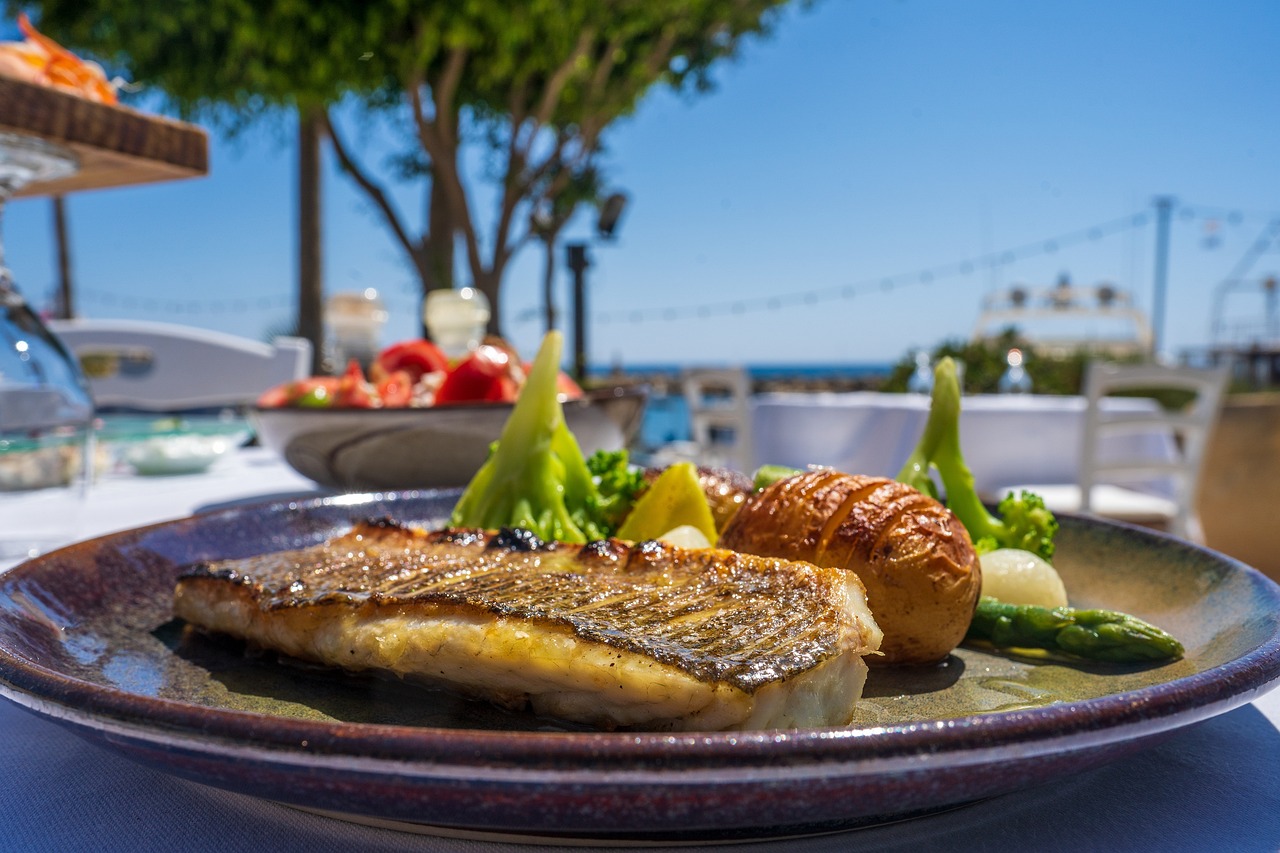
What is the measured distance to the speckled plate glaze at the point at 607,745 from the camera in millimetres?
441

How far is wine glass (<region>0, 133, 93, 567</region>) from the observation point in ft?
5.07

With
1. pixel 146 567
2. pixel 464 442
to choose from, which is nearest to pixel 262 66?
pixel 464 442

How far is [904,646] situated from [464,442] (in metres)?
1.16

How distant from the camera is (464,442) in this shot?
1.84m

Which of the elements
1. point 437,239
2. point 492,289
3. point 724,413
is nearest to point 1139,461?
point 724,413

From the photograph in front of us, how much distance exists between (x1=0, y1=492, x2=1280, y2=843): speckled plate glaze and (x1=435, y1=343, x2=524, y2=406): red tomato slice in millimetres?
1239

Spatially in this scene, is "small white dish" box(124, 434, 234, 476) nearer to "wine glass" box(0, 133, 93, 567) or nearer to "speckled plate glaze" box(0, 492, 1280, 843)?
"wine glass" box(0, 133, 93, 567)

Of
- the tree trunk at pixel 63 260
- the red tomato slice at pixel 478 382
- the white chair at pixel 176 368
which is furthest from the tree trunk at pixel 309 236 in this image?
the red tomato slice at pixel 478 382

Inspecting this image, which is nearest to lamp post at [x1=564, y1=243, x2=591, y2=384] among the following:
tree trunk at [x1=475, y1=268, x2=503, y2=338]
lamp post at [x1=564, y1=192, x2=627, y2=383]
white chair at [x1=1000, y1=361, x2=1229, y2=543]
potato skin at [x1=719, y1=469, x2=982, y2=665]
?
lamp post at [x1=564, y1=192, x2=627, y2=383]

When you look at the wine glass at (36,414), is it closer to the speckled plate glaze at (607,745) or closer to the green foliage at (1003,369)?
the speckled plate glaze at (607,745)

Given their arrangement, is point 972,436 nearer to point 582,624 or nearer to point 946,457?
point 946,457

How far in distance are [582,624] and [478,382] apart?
1.42m

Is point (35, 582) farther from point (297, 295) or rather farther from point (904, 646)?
point (297, 295)

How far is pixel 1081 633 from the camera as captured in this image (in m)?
0.88
